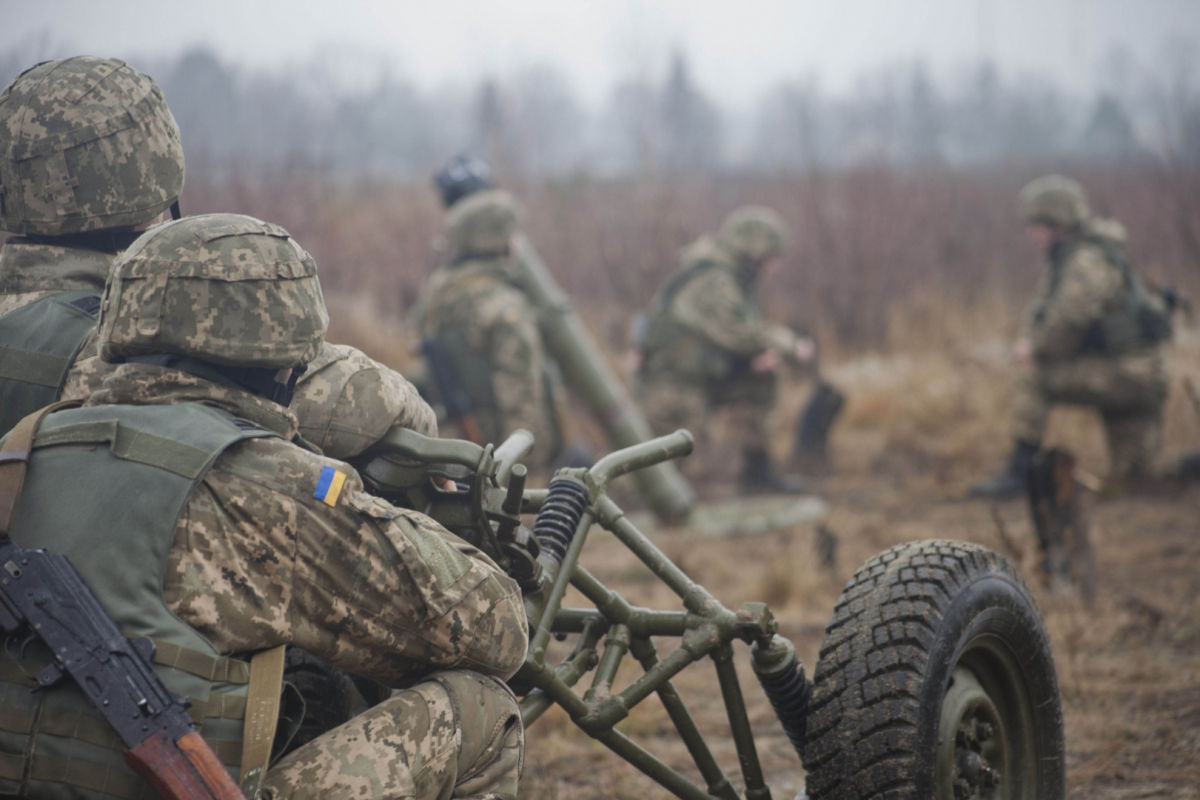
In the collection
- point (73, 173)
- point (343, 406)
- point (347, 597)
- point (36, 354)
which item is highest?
point (73, 173)

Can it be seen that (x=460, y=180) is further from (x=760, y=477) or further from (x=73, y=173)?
(x=73, y=173)

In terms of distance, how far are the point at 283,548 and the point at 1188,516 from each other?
6.48 m

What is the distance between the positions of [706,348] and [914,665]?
605 centimetres

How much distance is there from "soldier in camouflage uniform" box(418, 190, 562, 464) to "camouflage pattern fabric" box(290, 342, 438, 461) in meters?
4.36

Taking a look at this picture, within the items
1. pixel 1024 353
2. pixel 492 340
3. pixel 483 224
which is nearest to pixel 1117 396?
pixel 1024 353

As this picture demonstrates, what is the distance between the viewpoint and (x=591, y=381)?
7.52 metres

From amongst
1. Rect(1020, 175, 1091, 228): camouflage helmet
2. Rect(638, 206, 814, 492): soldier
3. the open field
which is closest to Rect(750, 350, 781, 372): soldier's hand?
Rect(638, 206, 814, 492): soldier

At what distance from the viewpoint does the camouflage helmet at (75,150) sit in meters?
2.65

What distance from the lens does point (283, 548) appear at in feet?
6.10

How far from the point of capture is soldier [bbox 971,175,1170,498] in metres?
7.53

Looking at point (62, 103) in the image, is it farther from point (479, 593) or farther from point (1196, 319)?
point (1196, 319)

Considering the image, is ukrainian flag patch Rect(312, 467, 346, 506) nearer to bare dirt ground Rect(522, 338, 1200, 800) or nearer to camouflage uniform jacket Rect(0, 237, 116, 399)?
camouflage uniform jacket Rect(0, 237, 116, 399)

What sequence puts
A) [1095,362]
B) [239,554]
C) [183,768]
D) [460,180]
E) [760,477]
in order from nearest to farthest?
[183,768], [239,554], [460,180], [1095,362], [760,477]

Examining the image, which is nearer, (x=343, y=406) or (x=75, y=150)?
(x=343, y=406)
